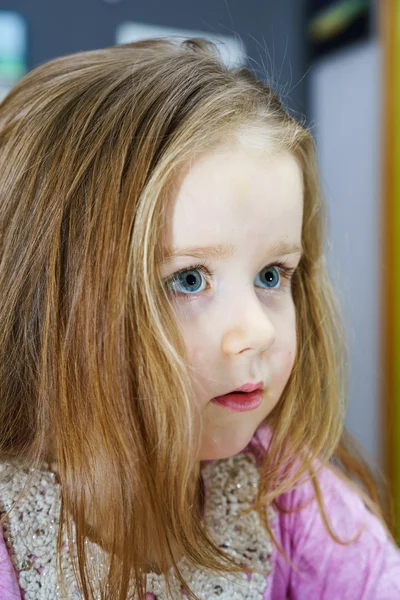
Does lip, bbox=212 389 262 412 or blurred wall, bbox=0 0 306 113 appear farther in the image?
blurred wall, bbox=0 0 306 113

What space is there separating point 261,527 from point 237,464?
6cm

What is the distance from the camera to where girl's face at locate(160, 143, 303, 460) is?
47cm

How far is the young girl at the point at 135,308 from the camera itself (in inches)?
18.6

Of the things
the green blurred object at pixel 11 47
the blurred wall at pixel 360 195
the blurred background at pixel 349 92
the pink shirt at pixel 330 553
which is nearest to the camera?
the pink shirt at pixel 330 553

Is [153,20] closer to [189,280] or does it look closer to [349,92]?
[349,92]

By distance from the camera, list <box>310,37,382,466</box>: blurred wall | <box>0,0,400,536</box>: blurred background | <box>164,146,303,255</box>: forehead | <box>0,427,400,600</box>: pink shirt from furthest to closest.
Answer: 1. <box>310,37,382,466</box>: blurred wall
2. <box>0,0,400,536</box>: blurred background
3. <box>0,427,400,600</box>: pink shirt
4. <box>164,146,303,255</box>: forehead

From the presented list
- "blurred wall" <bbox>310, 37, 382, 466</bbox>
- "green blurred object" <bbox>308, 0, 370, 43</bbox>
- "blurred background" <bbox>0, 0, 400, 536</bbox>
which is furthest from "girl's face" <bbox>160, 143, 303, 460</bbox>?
"green blurred object" <bbox>308, 0, 370, 43</bbox>

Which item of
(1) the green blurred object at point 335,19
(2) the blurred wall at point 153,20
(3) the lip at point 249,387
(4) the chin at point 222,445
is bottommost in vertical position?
(4) the chin at point 222,445

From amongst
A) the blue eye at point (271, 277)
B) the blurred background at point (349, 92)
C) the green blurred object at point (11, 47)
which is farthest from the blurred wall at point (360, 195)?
the blue eye at point (271, 277)

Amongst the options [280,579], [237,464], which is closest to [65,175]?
[237,464]

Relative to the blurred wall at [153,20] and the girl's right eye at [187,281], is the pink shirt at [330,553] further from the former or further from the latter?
the blurred wall at [153,20]

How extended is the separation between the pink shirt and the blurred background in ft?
2.89

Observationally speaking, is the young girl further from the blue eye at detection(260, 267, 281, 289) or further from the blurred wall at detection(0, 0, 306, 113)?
the blurred wall at detection(0, 0, 306, 113)

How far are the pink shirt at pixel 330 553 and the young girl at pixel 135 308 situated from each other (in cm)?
8
